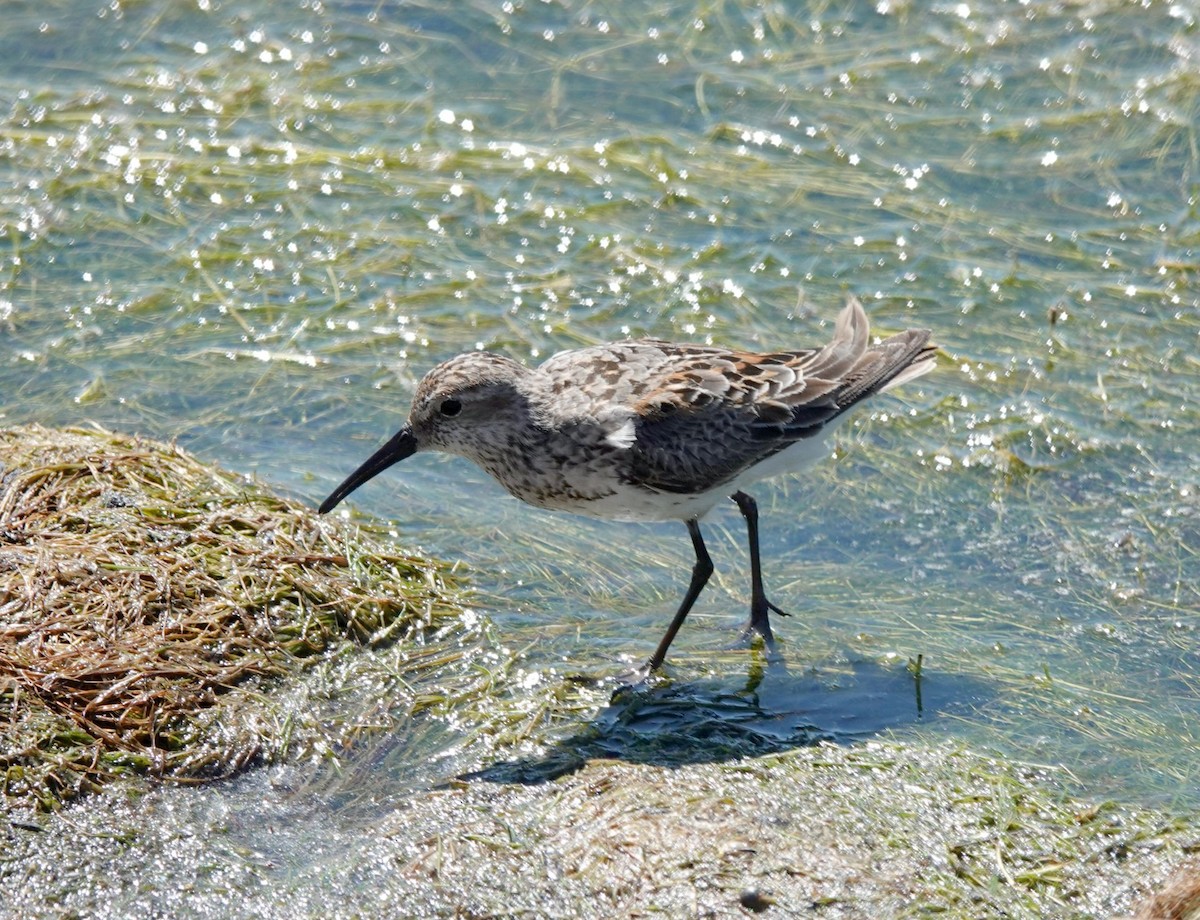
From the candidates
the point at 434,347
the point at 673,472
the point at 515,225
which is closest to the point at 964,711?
the point at 673,472

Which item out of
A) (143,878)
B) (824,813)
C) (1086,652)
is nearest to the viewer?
(143,878)

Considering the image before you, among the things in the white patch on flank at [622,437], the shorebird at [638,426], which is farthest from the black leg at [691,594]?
the white patch on flank at [622,437]

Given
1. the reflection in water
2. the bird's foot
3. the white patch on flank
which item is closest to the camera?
the reflection in water

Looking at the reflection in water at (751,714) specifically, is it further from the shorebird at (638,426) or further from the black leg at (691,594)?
the shorebird at (638,426)

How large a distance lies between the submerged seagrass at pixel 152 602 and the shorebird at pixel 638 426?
0.51 m

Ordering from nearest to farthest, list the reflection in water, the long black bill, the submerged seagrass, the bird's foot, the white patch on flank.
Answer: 1. the submerged seagrass
2. the reflection in water
3. the white patch on flank
4. the long black bill
5. the bird's foot

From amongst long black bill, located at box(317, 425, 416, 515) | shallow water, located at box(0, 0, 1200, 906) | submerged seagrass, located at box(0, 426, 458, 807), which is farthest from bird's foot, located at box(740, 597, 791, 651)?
long black bill, located at box(317, 425, 416, 515)

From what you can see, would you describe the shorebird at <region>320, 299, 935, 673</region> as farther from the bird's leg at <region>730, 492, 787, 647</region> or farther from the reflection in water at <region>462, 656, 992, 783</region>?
the reflection in water at <region>462, 656, 992, 783</region>

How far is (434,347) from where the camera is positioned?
998cm

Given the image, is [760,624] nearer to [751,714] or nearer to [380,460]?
[751,714]

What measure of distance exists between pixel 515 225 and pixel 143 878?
6327 millimetres

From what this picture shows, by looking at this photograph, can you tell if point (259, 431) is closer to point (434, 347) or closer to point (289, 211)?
point (434, 347)

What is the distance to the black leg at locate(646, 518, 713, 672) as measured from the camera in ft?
23.6

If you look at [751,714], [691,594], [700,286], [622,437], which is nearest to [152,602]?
[622,437]
